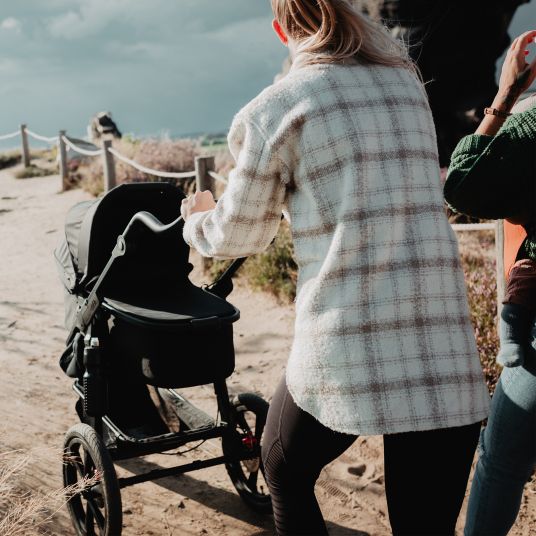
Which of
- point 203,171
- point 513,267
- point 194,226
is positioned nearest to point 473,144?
point 513,267

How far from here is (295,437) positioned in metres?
1.78

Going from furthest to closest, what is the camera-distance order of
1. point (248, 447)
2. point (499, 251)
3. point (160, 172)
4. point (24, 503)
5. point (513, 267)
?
1. point (160, 172)
2. point (499, 251)
3. point (248, 447)
4. point (24, 503)
5. point (513, 267)

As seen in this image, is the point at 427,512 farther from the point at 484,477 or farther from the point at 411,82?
the point at 411,82

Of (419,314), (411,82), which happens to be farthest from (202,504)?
(411,82)

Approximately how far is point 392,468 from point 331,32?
1042 millimetres

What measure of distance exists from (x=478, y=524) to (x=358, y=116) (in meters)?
1.29

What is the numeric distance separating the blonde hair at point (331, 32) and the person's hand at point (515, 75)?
399 mm

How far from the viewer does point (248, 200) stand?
1767mm

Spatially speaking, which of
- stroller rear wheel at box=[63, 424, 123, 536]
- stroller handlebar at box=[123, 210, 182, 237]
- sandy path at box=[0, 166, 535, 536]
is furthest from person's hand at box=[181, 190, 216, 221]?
sandy path at box=[0, 166, 535, 536]

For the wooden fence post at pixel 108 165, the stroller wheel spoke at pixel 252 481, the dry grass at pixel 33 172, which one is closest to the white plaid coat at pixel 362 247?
the stroller wheel spoke at pixel 252 481

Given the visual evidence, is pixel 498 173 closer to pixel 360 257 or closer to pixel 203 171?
pixel 360 257

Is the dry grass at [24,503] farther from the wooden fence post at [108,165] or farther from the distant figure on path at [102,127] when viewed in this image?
the distant figure on path at [102,127]

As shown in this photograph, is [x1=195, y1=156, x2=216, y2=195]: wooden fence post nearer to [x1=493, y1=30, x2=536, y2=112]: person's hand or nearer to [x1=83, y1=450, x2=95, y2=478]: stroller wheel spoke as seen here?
[x1=83, y1=450, x2=95, y2=478]: stroller wheel spoke

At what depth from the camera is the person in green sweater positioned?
5.95ft
